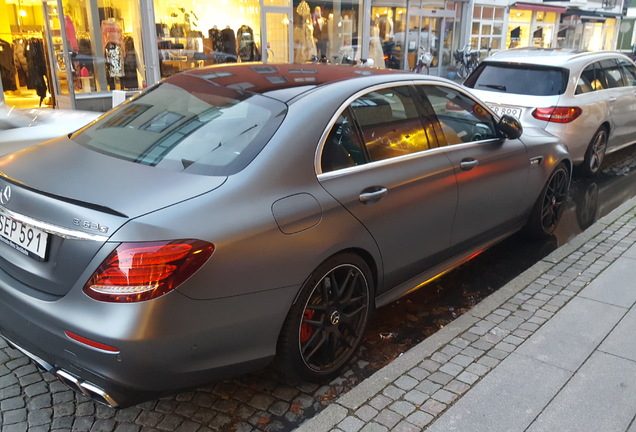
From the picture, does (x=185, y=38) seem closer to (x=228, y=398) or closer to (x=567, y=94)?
(x=567, y=94)

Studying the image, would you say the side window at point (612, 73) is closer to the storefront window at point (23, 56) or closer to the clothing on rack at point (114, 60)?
the clothing on rack at point (114, 60)

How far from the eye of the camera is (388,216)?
3240 millimetres

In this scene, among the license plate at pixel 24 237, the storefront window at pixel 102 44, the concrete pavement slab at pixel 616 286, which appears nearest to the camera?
the license plate at pixel 24 237

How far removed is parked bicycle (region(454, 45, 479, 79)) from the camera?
789 inches

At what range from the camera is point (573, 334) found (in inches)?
139

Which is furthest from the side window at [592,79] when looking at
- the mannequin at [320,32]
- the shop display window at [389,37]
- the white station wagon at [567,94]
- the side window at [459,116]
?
the shop display window at [389,37]

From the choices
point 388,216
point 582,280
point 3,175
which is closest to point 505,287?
point 582,280

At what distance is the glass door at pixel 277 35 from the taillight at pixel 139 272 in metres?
13.0

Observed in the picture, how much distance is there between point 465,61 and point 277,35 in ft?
30.0

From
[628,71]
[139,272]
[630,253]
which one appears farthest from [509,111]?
[139,272]

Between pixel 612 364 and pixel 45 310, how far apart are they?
10.0 ft

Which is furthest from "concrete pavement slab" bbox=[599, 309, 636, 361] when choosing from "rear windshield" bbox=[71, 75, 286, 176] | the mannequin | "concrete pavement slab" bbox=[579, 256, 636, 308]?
the mannequin

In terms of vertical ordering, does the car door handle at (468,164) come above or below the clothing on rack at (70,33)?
below

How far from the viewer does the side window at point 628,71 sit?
8.14m
